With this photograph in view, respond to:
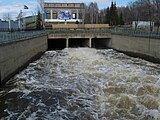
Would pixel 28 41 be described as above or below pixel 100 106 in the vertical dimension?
above

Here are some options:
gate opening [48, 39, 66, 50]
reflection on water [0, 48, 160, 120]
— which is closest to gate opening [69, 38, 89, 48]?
gate opening [48, 39, 66, 50]

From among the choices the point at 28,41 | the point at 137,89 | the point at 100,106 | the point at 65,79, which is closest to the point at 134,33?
the point at 28,41

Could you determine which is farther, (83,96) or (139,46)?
(139,46)

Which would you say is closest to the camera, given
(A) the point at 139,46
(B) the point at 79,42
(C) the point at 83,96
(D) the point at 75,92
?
(C) the point at 83,96

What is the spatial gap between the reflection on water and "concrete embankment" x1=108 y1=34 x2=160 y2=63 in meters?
7.00

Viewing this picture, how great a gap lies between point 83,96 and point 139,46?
869 inches

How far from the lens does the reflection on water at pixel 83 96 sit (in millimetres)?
14773

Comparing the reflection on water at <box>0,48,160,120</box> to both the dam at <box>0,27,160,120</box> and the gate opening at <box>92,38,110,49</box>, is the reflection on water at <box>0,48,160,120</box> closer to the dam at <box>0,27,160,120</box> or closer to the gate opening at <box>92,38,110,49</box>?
the dam at <box>0,27,160,120</box>

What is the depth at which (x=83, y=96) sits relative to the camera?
1816cm

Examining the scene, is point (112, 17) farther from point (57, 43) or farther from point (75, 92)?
point (75, 92)

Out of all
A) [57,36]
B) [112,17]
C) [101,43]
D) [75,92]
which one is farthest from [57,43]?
[75,92]

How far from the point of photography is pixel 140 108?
599 inches

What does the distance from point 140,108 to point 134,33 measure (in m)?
27.7

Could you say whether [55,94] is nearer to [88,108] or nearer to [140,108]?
[88,108]
